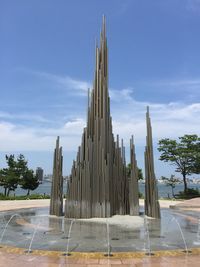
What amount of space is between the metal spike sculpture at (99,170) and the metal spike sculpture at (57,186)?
1.01 m

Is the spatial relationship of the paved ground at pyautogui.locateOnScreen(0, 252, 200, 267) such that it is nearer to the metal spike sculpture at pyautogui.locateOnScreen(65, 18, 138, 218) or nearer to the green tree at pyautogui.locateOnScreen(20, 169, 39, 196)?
the metal spike sculpture at pyautogui.locateOnScreen(65, 18, 138, 218)

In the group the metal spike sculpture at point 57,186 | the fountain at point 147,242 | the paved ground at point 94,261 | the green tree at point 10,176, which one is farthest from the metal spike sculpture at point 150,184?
the green tree at point 10,176

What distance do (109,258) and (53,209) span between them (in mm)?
9649

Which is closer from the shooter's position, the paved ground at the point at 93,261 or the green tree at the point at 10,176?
the paved ground at the point at 93,261

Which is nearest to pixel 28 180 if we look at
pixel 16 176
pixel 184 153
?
pixel 16 176

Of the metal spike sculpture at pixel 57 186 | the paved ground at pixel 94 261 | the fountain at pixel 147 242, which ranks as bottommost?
the paved ground at pixel 94 261

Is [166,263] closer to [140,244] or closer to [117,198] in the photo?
[140,244]

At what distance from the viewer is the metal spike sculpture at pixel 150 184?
15.9m

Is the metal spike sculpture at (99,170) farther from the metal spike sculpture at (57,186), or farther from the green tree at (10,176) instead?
the green tree at (10,176)

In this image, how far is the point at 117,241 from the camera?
1020 cm

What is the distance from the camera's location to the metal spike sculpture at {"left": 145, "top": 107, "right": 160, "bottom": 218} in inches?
625

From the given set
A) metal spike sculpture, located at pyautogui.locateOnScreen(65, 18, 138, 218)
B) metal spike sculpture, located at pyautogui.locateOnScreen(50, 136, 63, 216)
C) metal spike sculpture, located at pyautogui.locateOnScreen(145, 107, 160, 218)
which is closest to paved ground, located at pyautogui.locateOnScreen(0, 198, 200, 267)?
metal spike sculpture, located at pyautogui.locateOnScreen(65, 18, 138, 218)

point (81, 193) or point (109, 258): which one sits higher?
point (81, 193)

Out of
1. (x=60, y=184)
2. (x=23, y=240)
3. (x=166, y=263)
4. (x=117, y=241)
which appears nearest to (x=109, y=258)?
(x=166, y=263)
